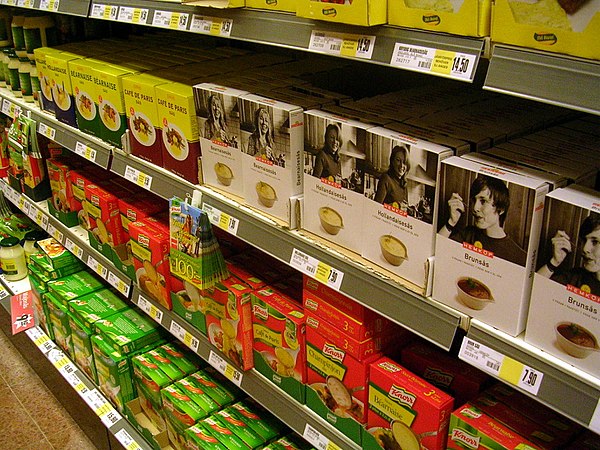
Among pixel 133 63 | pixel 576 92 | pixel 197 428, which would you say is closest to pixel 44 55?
pixel 133 63

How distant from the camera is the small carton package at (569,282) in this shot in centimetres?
86

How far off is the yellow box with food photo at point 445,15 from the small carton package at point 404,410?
2.25 ft

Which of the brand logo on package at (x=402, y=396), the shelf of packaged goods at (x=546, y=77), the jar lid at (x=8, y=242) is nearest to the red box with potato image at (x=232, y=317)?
the brand logo on package at (x=402, y=396)

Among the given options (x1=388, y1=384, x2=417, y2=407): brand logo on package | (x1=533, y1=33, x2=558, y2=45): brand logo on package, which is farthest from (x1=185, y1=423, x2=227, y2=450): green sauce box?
(x1=533, y1=33, x2=558, y2=45): brand logo on package

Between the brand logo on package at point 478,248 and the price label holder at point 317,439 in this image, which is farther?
the price label holder at point 317,439

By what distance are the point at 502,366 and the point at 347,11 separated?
635 millimetres

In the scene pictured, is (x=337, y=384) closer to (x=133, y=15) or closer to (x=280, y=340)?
(x=280, y=340)

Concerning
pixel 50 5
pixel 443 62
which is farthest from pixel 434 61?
pixel 50 5

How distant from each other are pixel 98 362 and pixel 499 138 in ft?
5.81

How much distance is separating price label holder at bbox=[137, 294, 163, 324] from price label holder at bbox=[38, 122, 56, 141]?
718mm

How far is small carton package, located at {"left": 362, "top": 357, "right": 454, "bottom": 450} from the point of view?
46.8 inches

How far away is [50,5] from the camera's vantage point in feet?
6.69

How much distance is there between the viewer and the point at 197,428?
184 cm

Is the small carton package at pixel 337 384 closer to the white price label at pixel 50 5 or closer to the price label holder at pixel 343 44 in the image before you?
the price label holder at pixel 343 44
